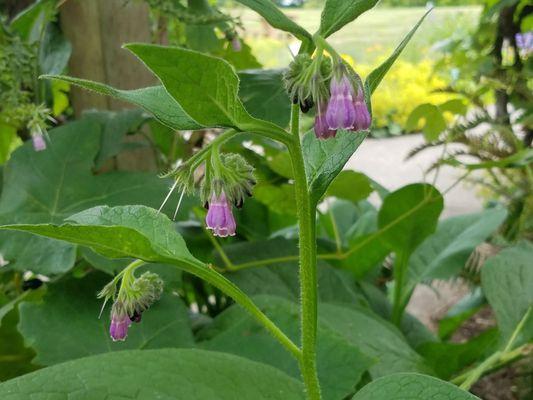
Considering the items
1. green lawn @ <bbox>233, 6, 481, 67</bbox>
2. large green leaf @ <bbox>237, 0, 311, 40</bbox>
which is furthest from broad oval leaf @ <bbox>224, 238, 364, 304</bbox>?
green lawn @ <bbox>233, 6, 481, 67</bbox>

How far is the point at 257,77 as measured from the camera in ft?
2.85

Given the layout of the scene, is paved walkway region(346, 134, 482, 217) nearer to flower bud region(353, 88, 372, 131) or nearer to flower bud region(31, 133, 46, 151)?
flower bud region(31, 133, 46, 151)

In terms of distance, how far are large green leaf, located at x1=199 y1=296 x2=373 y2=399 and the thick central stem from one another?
0.55ft

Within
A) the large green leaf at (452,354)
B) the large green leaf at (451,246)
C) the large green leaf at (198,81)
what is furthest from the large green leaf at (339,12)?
the large green leaf at (451,246)

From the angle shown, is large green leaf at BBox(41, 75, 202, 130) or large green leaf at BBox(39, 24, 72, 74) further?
large green leaf at BBox(39, 24, 72, 74)

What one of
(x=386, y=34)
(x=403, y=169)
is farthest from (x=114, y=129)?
(x=386, y=34)

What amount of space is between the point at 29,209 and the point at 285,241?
1.28 feet

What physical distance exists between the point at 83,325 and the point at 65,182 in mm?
234

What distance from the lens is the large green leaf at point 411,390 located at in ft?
1.74

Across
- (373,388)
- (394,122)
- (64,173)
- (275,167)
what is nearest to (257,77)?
(275,167)

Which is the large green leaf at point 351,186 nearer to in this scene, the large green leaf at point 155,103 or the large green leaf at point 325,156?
the large green leaf at point 325,156

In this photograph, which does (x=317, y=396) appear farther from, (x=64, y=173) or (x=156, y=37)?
(x=156, y=37)

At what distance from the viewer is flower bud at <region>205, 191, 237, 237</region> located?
21.4 inches

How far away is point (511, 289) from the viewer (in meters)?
0.98
